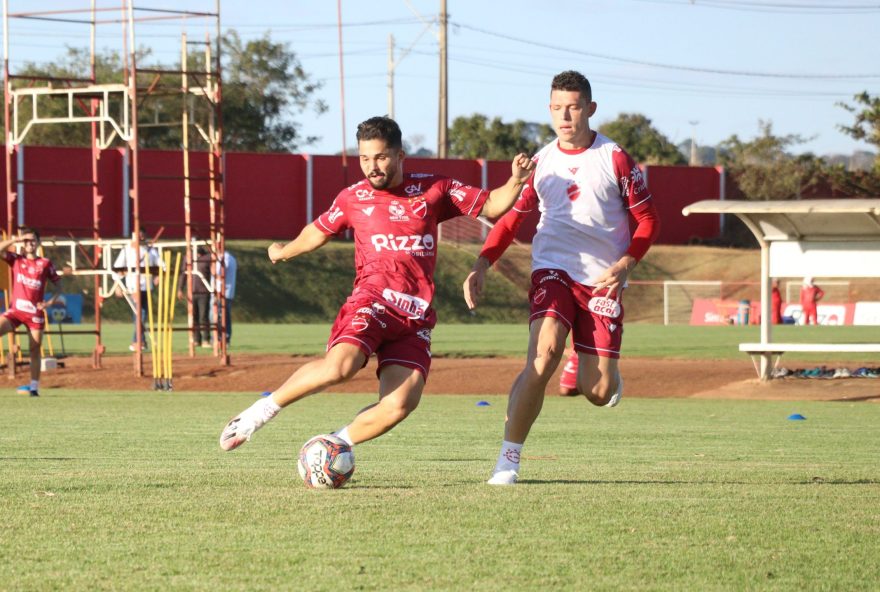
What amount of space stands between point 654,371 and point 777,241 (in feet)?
9.13

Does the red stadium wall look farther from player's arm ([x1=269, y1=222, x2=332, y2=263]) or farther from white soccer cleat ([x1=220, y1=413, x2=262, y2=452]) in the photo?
white soccer cleat ([x1=220, y1=413, x2=262, y2=452])

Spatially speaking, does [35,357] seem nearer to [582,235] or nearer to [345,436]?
[345,436]

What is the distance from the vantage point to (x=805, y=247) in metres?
19.7

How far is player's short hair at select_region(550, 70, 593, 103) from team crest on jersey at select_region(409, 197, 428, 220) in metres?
1.11

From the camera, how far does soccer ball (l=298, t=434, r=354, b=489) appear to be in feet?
23.2

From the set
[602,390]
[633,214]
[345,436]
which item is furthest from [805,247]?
[345,436]

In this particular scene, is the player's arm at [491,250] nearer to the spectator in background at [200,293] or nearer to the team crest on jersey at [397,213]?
the team crest on jersey at [397,213]

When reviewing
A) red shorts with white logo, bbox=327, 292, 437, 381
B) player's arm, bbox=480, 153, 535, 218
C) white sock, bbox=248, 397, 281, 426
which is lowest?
white sock, bbox=248, 397, 281, 426

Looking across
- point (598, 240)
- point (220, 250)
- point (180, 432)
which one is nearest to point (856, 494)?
point (598, 240)

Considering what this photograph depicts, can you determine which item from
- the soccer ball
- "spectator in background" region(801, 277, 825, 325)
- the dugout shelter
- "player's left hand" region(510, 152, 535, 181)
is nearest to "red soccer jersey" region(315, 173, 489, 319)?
"player's left hand" region(510, 152, 535, 181)

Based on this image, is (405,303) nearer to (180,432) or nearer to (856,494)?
(856,494)

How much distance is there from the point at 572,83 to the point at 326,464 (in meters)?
2.62

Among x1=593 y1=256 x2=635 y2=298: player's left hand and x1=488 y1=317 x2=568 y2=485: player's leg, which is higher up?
x1=593 y1=256 x2=635 y2=298: player's left hand

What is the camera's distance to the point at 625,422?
546 inches
